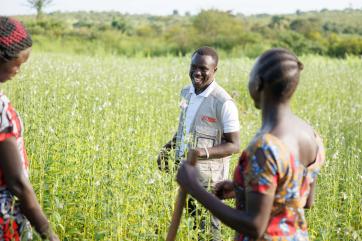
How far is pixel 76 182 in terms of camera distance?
4.43 metres

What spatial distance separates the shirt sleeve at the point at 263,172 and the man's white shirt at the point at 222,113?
1934 millimetres

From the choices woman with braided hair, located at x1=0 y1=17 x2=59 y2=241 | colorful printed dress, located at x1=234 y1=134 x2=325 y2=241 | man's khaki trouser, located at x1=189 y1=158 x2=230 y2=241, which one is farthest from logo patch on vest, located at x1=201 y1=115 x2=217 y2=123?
colorful printed dress, located at x1=234 y1=134 x2=325 y2=241

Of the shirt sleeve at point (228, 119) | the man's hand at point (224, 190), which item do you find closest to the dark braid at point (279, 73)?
the man's hand at point (224, 190)

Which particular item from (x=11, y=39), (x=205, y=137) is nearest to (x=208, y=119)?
(x=205, y=137)

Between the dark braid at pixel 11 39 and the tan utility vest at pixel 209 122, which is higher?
the dark braid at pixel 11 39

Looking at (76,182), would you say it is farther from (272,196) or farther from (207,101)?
(272,196)

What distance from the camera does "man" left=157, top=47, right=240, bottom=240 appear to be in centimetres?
393

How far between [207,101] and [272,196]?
7.10 ft

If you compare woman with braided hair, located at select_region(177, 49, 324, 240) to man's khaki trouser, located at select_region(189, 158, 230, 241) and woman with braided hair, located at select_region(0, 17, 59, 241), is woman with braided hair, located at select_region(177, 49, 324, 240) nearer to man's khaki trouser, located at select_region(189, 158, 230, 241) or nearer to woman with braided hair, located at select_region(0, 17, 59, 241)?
woman with braided hair, located at select_region(0, 17, 59, 241)

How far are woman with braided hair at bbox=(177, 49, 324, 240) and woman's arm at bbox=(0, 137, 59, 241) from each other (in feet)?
2.23

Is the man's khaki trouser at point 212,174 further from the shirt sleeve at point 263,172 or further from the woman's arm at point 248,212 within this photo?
the shirt sleeve at point 263,172

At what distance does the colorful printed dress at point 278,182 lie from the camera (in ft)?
6.28

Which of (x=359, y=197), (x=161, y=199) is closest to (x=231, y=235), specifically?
(x=161, y=199)

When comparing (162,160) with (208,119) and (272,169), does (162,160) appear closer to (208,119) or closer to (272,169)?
(208,119)
